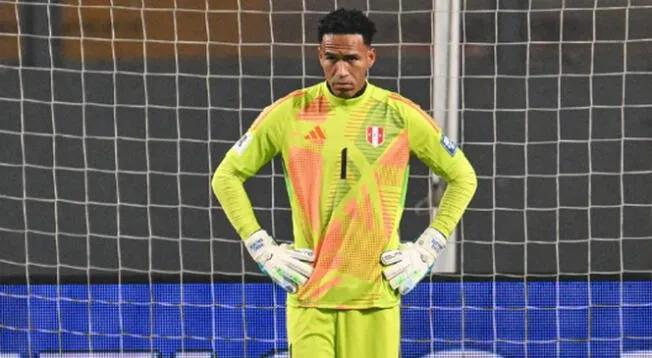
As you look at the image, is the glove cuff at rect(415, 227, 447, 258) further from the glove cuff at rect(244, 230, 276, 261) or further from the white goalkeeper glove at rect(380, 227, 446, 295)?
the glove cuff at rect(244, 230, 276, 261)

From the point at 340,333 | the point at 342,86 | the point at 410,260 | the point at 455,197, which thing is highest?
the point at 342,86

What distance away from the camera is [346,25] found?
3.82 m

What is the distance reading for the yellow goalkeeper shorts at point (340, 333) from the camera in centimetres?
386

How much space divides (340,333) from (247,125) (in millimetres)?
1924

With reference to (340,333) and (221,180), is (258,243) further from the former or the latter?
(340,333)

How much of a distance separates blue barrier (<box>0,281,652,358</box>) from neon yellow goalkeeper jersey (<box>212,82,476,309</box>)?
1681 millimetres

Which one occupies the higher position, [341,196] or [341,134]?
[341,134]

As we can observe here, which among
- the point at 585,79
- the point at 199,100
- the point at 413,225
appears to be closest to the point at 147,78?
the point at 199,100

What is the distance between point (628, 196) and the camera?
5.61 meters

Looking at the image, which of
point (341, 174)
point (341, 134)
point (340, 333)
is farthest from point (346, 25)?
point (340, 333)

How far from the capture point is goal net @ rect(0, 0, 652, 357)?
18.2ft

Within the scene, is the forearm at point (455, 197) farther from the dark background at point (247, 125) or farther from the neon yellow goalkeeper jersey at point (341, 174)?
the dark background at point (247, 125)

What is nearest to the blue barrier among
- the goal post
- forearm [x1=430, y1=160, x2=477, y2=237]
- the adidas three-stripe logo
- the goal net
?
the goal net

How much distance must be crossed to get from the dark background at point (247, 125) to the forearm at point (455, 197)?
1454 millimetres
